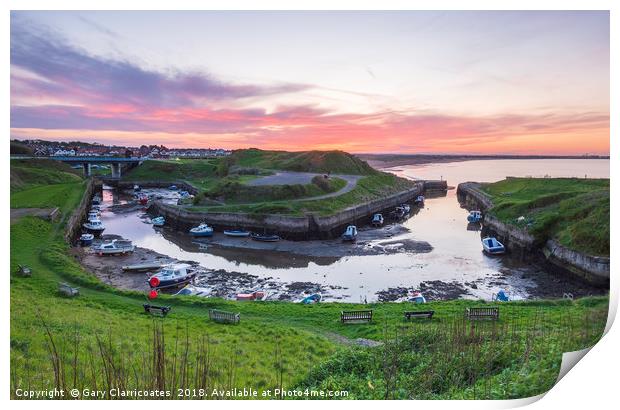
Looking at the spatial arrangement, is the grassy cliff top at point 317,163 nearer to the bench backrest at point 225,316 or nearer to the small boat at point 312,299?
the small boat at point 312,299

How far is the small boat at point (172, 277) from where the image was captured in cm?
1977

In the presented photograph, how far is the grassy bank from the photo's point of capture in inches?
289

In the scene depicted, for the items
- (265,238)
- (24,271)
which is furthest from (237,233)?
(24,271)

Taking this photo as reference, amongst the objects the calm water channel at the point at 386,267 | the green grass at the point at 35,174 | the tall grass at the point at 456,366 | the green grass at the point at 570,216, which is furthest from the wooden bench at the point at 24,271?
the green grass at the point at 570,216

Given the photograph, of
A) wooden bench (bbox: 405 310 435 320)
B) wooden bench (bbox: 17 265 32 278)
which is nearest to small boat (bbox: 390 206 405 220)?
wooden bench (bbox: 405 310 435 320)

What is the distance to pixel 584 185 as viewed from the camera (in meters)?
36.4

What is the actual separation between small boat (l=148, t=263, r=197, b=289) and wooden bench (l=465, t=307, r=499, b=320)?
568 inches

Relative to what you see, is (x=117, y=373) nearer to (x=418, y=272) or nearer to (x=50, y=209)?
(x=418, y=272)

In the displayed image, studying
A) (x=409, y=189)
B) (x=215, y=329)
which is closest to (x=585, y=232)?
(x=215, y=329)

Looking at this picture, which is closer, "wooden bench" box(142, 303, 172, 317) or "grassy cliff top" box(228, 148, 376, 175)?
"wooden bench" box(142, 303, 172, 317)

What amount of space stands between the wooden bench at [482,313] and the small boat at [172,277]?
14.4 m

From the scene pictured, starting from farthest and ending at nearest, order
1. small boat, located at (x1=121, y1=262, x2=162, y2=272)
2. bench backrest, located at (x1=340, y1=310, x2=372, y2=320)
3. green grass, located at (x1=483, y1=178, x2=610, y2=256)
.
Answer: small boat, located at (x1=121, y1=262, x2=162, y2=272), green grass, located at (x1=483, y1=178, x2=610, y2=256), bench backrest, located at (x1=340, y1=310, x2=372, y2=320)

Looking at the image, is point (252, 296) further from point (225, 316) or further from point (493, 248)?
point (493, 248)

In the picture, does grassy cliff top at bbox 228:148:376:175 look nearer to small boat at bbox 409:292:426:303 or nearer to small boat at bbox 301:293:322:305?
small boat at bbox 301:293:322:305
